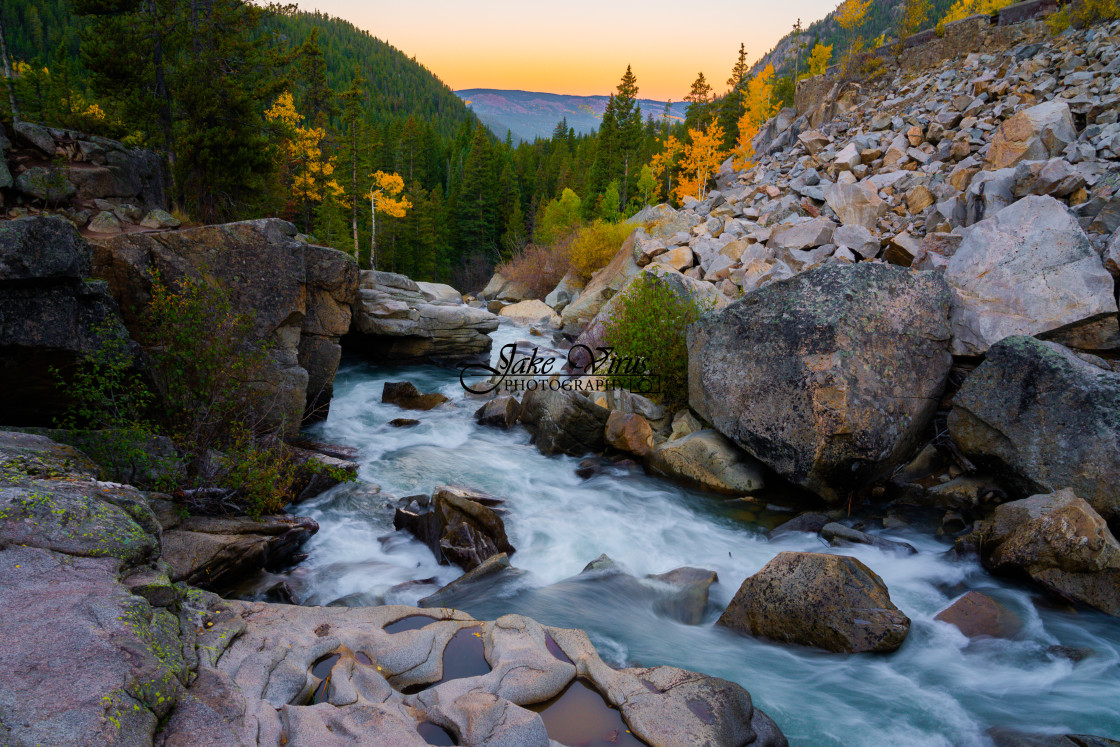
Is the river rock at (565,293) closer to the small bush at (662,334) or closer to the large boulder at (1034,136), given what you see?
the small bush at (662,334)

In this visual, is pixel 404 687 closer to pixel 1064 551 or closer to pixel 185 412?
pixel 185 412

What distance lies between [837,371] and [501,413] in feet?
23.4

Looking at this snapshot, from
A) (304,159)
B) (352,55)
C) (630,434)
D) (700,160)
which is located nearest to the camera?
(630,434)

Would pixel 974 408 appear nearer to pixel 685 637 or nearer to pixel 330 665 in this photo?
pixel 685 637

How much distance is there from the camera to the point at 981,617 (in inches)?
241

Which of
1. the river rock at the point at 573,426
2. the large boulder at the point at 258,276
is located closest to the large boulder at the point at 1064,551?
the river rock at the point at 573,426

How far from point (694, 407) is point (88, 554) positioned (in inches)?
345

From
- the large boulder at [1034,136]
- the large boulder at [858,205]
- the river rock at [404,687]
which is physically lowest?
the river rock at [404,687]

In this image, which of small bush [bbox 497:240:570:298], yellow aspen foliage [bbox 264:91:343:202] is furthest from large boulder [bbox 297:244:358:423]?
small bush [bbox 497:240:570:298]

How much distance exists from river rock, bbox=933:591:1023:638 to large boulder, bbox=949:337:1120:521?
7.76ft

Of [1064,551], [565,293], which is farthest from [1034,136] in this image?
[565,293]

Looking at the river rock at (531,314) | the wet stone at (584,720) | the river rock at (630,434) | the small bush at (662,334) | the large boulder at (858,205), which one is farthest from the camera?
the river rock at (531,314)

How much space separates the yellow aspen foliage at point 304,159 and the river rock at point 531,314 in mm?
11157

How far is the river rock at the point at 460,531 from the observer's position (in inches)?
289
